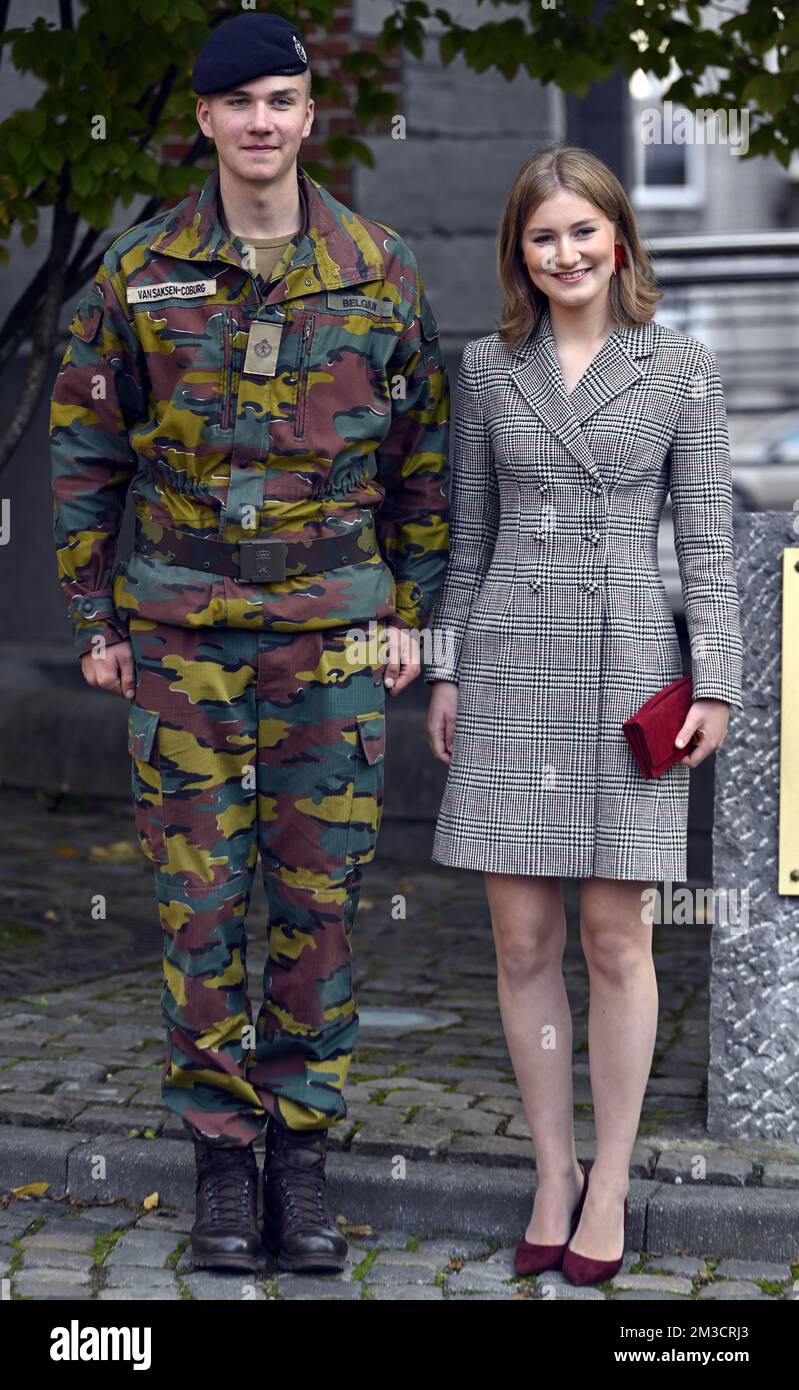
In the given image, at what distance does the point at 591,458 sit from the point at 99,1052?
2.29 m

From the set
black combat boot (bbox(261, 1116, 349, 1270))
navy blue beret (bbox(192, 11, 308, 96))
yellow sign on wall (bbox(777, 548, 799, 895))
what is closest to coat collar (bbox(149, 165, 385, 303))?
navy blue beret (bbox(192, 11, 308, 96))

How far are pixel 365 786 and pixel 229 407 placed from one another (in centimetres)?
78

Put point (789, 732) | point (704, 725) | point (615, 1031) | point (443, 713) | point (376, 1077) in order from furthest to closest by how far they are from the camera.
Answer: point (376, 1077) → point (789, 732) → point (443, 713) → point (615, 1031) → point (704, 725)

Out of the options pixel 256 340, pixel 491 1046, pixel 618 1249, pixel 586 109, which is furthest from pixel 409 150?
pixel 618 1249

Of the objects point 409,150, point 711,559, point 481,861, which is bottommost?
point 481,861

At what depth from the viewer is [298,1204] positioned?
386cm

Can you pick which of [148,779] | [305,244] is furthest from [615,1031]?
[305,244]

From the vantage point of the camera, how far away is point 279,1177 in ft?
12.8

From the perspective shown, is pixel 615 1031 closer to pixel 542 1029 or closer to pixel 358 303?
pixel 542 1029

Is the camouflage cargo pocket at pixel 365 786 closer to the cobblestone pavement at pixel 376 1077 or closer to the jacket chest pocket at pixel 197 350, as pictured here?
the jacket chest pocket at pixel 197 350

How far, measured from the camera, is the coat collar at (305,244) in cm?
365

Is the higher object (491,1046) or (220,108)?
(220,108)

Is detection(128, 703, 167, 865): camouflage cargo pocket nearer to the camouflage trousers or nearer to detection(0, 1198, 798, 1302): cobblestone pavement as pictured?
the camouflage trousers

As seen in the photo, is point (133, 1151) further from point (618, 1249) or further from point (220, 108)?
point (220, 108)
